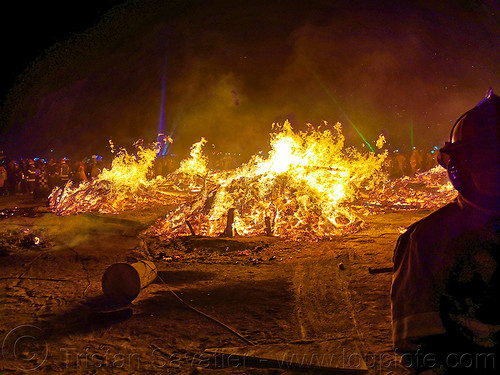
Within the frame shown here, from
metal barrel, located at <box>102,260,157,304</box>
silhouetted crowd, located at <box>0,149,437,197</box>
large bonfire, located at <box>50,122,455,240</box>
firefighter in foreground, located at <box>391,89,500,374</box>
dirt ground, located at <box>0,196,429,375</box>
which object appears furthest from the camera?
silhouetted crowd, located at <box>0,149,437,197</box>

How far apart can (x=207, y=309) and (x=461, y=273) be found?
4730 millimetres

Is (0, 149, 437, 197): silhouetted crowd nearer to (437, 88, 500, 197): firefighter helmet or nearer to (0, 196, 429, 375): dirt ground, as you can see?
(0, 196, 429, 375): dirt ground

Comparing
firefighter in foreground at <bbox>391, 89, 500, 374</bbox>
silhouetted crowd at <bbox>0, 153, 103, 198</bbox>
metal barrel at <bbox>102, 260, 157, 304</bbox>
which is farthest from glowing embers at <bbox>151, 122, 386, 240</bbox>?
silhouetted crowd at <bbox>0, 153, 103, 198</bbox>

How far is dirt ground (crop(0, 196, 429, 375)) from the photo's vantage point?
3916 mm

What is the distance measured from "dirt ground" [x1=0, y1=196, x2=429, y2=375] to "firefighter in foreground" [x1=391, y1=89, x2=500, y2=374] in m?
2.63

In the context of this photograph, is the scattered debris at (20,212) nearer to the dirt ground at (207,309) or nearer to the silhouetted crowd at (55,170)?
the silhouetted crowd at (55,170)

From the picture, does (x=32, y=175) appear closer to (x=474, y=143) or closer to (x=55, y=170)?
(x=55, y=170)

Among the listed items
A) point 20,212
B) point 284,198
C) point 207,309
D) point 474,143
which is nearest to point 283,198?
point 284,198

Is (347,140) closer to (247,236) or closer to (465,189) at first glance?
(247,236)

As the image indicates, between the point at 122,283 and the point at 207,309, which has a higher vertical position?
the point at 122,283

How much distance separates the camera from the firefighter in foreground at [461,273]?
1170 mm

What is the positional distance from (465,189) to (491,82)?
17791mm

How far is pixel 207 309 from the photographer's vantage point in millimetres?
5457

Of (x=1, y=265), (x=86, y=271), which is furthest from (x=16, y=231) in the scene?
(x=86, y=271)
